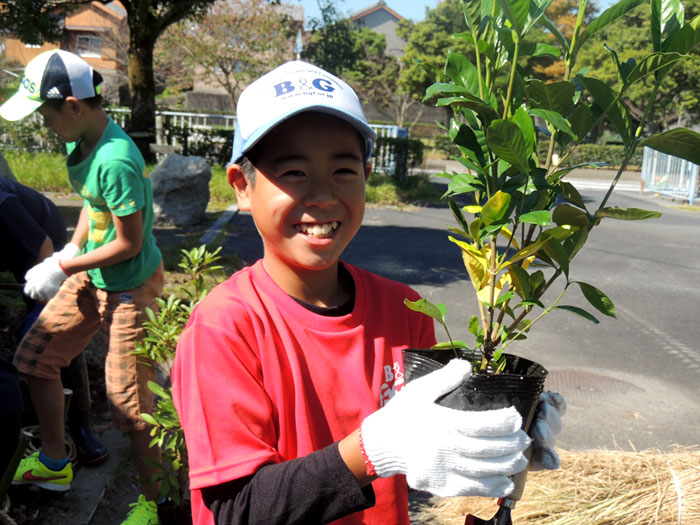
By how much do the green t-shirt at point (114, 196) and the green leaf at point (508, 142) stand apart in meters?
1.92

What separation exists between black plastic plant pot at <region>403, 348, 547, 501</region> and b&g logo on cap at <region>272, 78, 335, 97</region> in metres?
0.59

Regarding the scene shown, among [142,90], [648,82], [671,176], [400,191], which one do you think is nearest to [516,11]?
[142,90]

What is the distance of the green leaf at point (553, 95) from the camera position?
1.38 meters

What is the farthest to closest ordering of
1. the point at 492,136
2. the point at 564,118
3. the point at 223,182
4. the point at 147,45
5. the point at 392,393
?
the point at 223,182 < the point at 147,45 < the point at 392,393 < the point at 564,118 < the point at 492,136

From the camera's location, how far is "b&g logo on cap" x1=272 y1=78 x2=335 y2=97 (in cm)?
143

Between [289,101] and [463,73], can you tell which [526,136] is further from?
[289,101]

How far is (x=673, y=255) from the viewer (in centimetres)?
1049

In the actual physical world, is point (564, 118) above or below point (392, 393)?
above

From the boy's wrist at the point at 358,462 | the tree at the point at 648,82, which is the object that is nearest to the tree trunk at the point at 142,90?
the boy's wrist at the point at 358,462

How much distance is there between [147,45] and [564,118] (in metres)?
12.0

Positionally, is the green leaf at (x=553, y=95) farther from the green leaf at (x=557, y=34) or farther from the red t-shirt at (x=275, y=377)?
the red t-shirt at (x=275, y=377)

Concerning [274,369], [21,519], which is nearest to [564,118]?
[274,369]

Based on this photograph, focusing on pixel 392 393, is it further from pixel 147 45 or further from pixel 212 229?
pixel 147 45

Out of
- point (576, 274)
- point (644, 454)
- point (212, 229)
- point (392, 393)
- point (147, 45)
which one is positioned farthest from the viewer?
point (147, 45)
